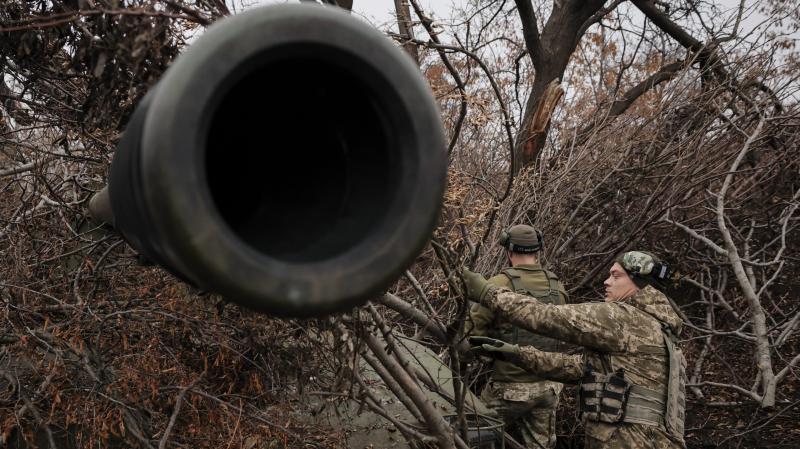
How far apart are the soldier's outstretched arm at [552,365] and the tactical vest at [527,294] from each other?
1.28 feet

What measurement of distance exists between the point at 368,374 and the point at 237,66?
3.17 meters

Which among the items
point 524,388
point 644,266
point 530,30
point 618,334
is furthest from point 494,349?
point 530,30

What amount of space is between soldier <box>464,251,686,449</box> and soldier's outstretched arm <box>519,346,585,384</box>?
0.59 ft

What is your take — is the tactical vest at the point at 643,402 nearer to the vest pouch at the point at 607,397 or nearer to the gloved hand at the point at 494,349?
the vest pouch at the point at 607,397

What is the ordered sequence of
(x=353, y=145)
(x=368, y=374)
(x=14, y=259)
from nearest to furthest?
1. (x=353, y=145)
2. (x=14, y=259)
3. (x=368, y=374)

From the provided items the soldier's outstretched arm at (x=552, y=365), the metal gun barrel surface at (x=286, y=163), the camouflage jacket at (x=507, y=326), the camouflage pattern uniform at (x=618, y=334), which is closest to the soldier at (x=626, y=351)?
the camouflage pattern uniform at (x=618, y=334)

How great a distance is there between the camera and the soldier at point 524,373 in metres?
4.80

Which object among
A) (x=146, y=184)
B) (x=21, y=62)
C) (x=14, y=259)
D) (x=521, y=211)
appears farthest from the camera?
(x=521, y=211)

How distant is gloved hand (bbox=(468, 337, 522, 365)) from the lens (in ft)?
12.6

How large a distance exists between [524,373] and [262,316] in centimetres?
213

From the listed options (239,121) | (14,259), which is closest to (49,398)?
(14,259)

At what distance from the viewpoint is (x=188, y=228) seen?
1049 mm

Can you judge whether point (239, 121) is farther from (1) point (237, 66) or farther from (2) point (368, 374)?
(2) point (368, 374)

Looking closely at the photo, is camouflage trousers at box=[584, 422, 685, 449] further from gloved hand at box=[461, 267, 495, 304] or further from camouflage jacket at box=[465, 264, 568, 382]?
gloved hand at box=[461, 267, 495, 304]
